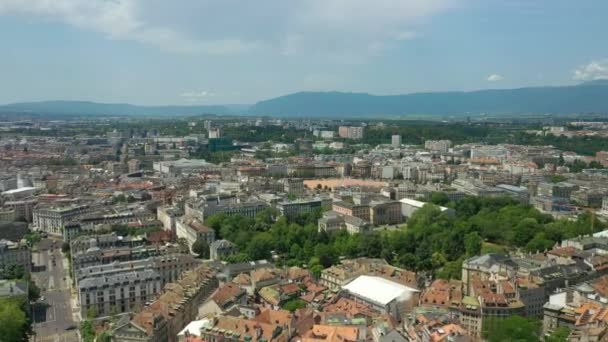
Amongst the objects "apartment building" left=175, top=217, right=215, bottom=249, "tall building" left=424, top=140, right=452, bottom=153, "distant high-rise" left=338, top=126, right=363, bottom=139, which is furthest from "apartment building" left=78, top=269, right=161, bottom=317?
"distant high-rise" left=338, top=126, right=363, bottom=139

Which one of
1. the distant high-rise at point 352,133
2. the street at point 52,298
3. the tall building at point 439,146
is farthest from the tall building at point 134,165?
the distant high-rise at point 352,133

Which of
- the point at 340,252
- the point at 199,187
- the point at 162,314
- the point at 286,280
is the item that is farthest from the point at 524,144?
the point at 162,314

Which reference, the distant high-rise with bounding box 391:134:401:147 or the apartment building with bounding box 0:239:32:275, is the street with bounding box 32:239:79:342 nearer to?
the apartment building with bounding box 0:239:32:275

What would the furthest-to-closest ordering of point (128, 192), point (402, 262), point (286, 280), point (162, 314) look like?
point (128, 192) → point (402, 262) → point (286, 280) → point (162, 314)

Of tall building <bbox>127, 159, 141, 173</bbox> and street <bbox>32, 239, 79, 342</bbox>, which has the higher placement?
tall building <bbox>127, 159, 141, 173</bbox>

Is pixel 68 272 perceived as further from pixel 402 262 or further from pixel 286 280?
pixel 402 262

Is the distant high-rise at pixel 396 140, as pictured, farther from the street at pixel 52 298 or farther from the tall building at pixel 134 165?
the street at pixel 52 298

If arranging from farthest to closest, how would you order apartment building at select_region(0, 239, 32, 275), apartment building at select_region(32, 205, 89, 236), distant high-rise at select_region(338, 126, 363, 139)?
distant high-rise at select_region(338, 126, 363, 139) → apartment building at select_region(32, 205, 89, 236) → apartment building at select_region(0, 239, 32, 275)

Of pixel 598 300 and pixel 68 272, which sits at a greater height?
pixel 598 300
